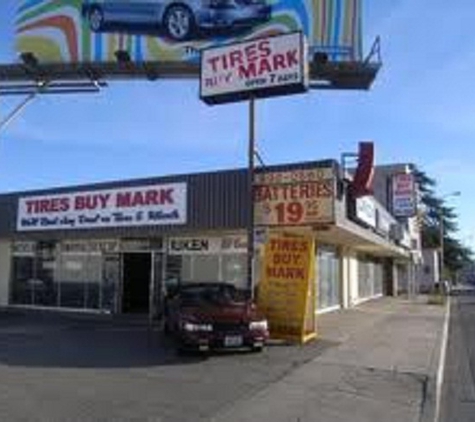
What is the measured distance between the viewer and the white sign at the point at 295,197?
23.6 metres

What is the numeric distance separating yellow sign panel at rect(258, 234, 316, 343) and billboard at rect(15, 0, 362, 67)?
27.1ft

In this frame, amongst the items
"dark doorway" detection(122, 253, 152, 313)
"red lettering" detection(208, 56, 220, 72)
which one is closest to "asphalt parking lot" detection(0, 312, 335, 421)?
"dark doorway" detection(122, 253, 152, 313)

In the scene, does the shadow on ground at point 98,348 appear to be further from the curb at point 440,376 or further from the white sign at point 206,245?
the white sign at point 206,245

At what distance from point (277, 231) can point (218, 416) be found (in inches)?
542

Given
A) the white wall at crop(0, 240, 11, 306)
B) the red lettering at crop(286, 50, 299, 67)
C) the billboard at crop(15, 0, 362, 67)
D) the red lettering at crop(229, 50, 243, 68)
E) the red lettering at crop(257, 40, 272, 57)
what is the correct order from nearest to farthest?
the red lettering at crop(286, 50, 299, 67) < the red lettering at crop(257, 40, 272, 57) < the red lettering at crop(229, 50, 243, 68) < the billboard at crop(15, 0, 362, 67) < the white wall at crop(0, 240, 11, 306)

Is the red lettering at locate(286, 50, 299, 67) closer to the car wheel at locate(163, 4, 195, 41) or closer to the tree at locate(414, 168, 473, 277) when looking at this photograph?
the car wheel at locate(163, 4, 195, 41)

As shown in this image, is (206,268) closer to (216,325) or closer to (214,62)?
(214,62)

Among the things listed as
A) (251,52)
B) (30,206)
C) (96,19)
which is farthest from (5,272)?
(251,52)

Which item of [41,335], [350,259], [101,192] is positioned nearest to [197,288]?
[41,335]

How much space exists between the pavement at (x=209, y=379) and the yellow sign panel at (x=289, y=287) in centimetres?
70

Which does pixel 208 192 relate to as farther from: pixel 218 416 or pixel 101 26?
pixel 218 416

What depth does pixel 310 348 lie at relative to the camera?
19.6 m

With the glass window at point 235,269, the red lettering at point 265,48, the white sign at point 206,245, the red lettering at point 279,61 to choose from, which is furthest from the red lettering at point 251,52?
the glass window at point 235,269

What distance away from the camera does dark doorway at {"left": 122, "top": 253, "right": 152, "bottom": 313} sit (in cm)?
2992
